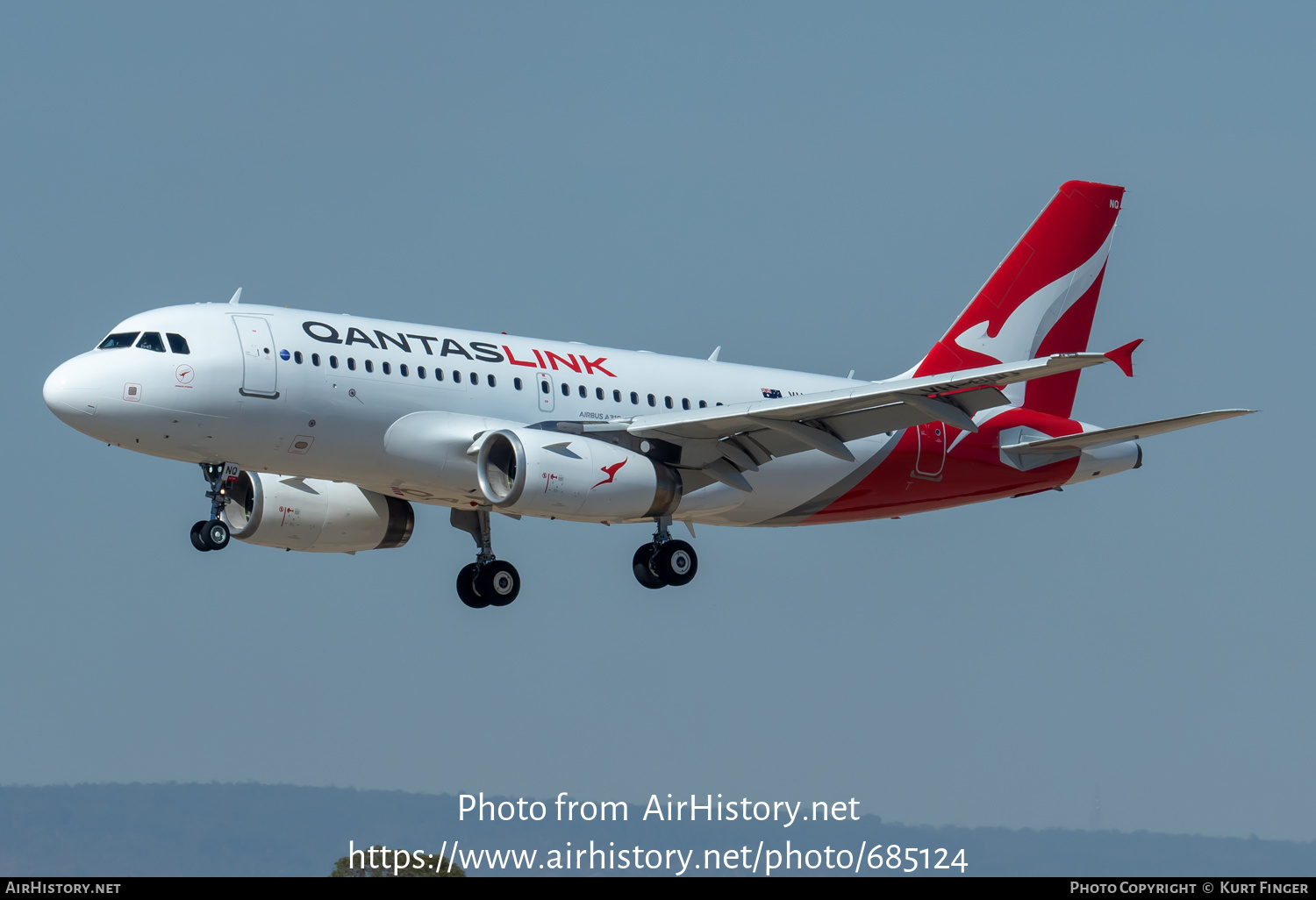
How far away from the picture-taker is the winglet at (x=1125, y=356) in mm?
34750

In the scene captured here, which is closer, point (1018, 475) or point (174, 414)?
point (174, 414)

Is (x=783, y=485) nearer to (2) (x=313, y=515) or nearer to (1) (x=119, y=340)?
(2) (x=313, y=515)

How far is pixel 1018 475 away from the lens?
44.9 metres

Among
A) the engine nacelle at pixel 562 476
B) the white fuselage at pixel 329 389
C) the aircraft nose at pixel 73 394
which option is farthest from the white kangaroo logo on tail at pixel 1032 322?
the aircraft nose at pixel 73 394

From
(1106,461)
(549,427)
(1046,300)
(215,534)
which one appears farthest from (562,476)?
(1046,300)

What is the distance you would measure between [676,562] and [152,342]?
12.2 m

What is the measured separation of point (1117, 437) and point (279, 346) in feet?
60.0

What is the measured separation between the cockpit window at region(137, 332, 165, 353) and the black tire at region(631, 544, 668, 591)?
11.4 m

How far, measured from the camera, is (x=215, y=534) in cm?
3766

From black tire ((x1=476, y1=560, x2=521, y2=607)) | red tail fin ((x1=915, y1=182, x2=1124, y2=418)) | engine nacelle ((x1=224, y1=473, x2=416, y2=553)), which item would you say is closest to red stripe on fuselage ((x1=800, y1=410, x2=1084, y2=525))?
red tail fin ((x1=915, y1=182, x2=1124, y2=418))

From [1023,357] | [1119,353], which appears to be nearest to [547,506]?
[1119,353]

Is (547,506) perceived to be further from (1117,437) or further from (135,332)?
(1117,437)

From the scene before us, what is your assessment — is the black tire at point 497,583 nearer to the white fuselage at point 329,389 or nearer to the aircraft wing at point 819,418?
the white fuselage at point 329,389

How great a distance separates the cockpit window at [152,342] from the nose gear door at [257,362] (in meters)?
1.47
